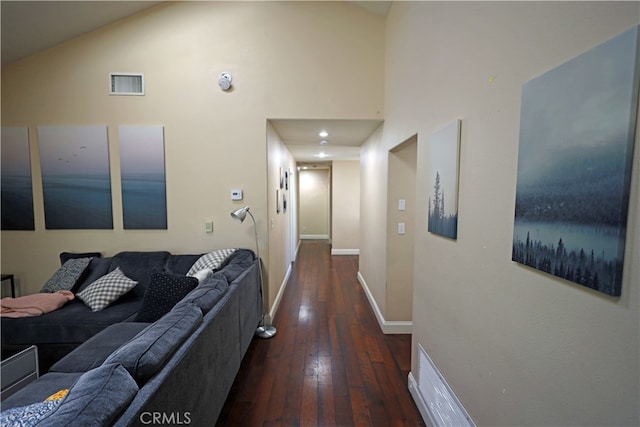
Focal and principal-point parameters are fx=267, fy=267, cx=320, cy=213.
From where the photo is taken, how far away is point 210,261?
9.08 ft

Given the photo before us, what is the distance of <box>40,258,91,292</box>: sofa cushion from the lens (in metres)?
2.71

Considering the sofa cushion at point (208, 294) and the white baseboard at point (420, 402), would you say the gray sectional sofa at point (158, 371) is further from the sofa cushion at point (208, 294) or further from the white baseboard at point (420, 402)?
the white baseboard at point (420, 402)

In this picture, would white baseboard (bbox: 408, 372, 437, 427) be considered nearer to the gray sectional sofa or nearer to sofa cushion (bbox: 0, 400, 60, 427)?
the gray sectional sofa

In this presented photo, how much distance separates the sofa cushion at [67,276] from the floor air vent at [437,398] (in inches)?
133

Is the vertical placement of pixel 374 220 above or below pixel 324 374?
above

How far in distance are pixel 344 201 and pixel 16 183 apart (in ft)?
17.5

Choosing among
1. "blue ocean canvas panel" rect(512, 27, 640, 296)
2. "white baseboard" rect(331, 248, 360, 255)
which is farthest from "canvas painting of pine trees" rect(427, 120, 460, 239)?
"white baseboard" rect(331, 248, 360, 255)

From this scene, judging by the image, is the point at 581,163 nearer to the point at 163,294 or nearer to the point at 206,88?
the point at 163,294

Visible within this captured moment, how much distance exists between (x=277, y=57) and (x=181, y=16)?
113cm

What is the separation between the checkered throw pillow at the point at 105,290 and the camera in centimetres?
250

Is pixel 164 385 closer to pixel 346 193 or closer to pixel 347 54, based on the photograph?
pixel 347 54

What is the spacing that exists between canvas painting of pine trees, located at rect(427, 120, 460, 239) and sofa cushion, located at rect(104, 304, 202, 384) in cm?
150

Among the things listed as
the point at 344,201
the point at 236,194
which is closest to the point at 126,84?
the point at 236,194

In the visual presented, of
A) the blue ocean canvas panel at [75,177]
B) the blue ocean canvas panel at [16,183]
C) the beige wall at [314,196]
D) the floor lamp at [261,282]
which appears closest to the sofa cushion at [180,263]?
the floor lamp at [261,282]
